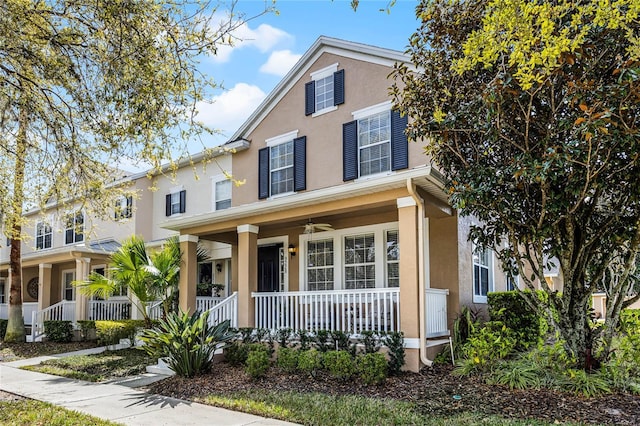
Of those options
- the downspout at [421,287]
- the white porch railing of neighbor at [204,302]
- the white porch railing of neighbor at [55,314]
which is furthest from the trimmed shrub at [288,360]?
the white porch railing of neighbor at [55,314]

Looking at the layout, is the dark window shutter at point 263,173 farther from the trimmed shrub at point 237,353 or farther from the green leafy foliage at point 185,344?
the green leafy foliage at point 185,344

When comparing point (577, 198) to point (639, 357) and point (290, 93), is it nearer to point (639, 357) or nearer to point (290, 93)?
point (639, 357)

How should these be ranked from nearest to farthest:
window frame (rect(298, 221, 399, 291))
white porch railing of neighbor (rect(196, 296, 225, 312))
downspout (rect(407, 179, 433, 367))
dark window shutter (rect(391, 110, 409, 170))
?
1. downspout (rect(407, 179, 433, 367))
2. dark window shutter (rect(391, 110, 409, 170))
3. window frame (rect(298, 221, 399, 291))
4. white porch railing of neighbor (rect(196, 296, 225, 312))

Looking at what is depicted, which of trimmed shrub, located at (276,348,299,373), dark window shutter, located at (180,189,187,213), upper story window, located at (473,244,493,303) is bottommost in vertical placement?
trimmed shrub, located at (276,348,299,373)

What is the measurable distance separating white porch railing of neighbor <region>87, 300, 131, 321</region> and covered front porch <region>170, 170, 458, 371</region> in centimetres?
513

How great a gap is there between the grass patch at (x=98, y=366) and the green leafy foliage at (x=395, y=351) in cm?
542

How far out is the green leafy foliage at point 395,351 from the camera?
28.2 ft

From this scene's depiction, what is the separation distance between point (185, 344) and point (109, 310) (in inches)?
367

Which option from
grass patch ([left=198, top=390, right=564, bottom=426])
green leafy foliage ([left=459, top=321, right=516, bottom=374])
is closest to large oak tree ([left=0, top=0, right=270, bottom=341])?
grass patch ([left=198, top=390, right=564, bottom=426])

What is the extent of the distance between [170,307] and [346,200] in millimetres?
6644

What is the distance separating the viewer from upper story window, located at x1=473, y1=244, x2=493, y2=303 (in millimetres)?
12234

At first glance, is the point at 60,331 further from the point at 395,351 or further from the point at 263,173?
the point at 395,351

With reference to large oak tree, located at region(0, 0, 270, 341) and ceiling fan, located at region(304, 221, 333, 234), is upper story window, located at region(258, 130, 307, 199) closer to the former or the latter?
ceiling fan, located at region(304, 221, 333, 234)

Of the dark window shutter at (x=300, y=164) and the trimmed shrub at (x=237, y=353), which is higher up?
the dark window shutter at (x=300, y=164)
